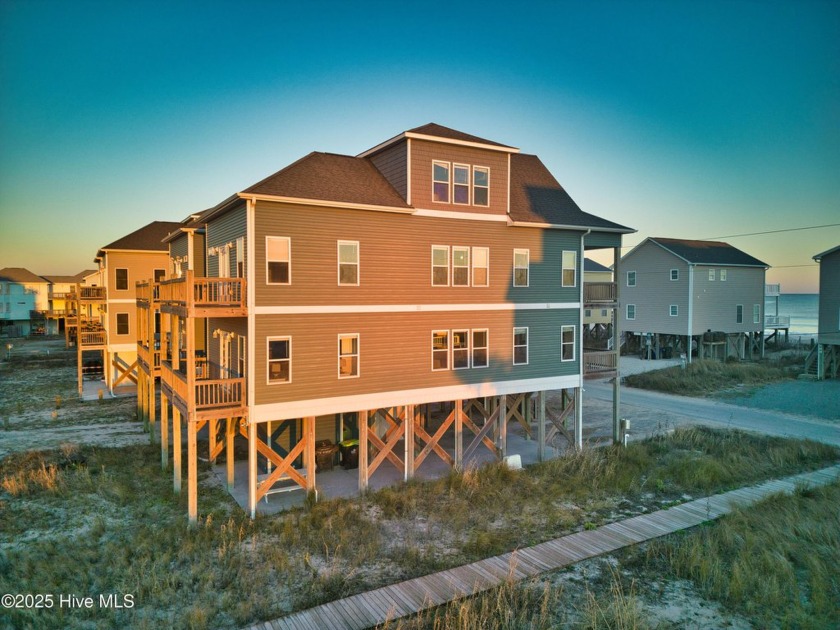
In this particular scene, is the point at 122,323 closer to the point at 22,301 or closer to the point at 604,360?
the point at 604,360

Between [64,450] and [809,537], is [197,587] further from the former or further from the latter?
[809,537]

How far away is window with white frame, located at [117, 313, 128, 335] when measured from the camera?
102 ft

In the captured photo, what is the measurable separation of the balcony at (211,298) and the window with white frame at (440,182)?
257 inches

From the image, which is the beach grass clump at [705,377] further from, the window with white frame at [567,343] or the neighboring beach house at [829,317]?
the window with white frame at [567,343]

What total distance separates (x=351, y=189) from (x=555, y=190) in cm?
891

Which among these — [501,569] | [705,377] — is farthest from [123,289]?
[705,377]

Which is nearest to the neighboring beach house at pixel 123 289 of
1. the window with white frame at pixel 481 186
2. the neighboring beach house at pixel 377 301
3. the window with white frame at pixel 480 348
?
the neighboring beach house at pixel 377 301

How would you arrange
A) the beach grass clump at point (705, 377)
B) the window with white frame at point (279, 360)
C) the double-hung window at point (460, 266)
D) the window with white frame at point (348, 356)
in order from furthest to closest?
the beach grass clump at point (705, 377)
the double-hung window at point (460, 266)
the window with white frame at point (348, 356)
the window with white frame at point (279, 360)

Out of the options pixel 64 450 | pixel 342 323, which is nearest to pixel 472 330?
pixel 342 323

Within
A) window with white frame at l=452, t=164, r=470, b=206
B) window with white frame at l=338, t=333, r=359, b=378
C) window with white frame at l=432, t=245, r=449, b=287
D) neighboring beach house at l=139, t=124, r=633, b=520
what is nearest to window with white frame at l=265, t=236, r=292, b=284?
neighboring beach house at l=139, t=124, r=633, b=520

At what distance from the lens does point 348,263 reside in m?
15.6

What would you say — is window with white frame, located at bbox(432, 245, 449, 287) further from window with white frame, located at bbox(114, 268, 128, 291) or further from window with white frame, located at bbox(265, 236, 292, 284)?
window with white frame, located at bbox(114, 268, 128, 291)

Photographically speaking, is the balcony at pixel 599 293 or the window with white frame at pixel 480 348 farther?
the balcony at pixel 599 293

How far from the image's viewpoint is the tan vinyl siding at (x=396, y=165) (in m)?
16.8
